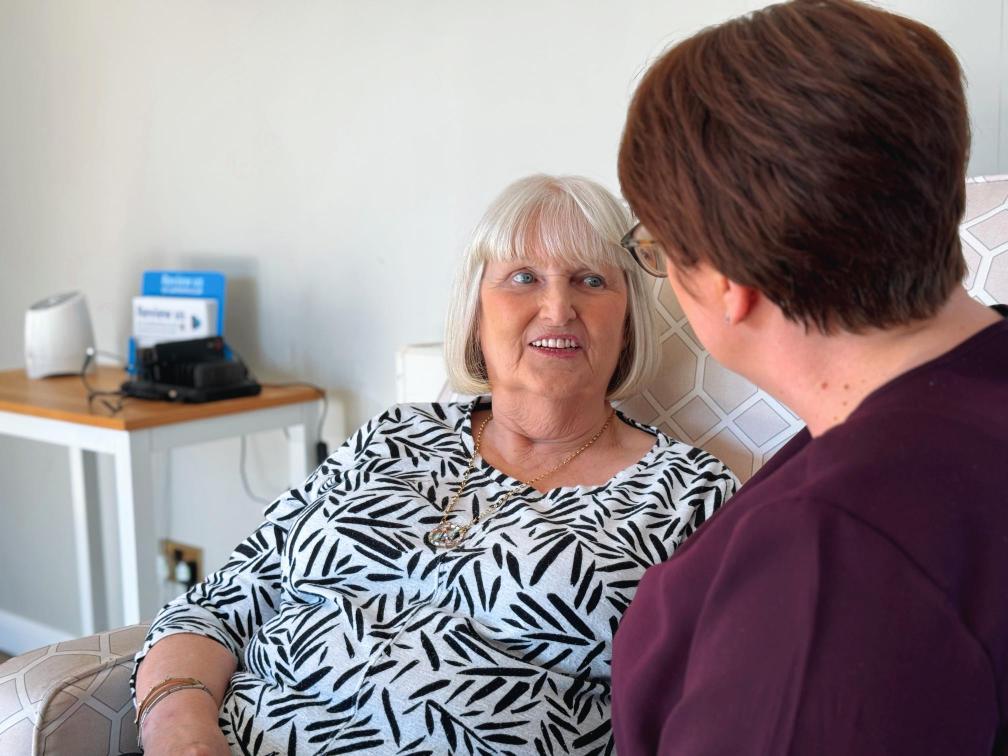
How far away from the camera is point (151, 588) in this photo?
1847 mm

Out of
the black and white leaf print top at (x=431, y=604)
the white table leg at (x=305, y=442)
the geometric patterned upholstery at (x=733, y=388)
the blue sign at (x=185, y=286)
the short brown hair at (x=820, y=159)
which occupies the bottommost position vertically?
the white table leg at (x=305, y=442)

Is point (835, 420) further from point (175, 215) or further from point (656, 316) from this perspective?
point (175, 215)

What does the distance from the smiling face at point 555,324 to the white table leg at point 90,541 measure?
1.41 meters

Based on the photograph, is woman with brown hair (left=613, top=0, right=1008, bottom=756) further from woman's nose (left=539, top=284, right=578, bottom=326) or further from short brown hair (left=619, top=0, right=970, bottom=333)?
woman's nose (left=539, top=284, right=578, bottom=326)

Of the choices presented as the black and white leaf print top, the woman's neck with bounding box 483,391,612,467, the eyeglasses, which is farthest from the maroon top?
the woman's neck with bounding box 483,391,612,467

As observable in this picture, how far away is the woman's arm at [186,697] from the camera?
101cm

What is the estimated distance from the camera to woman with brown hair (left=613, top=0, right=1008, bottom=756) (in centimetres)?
52

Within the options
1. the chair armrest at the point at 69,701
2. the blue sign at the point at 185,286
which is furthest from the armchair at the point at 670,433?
the blue sign at the point at 185,286

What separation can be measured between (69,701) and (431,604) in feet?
1.30

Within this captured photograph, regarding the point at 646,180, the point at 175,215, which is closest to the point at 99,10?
the point at 175,215

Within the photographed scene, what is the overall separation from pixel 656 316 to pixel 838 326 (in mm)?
711

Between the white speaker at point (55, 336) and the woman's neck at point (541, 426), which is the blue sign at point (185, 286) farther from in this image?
the woman's neck at point (541, 426)

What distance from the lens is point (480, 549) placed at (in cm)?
108

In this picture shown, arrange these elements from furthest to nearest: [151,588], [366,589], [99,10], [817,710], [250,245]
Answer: [99,10], [250,245], [151,588], [366,589], [817,710]
